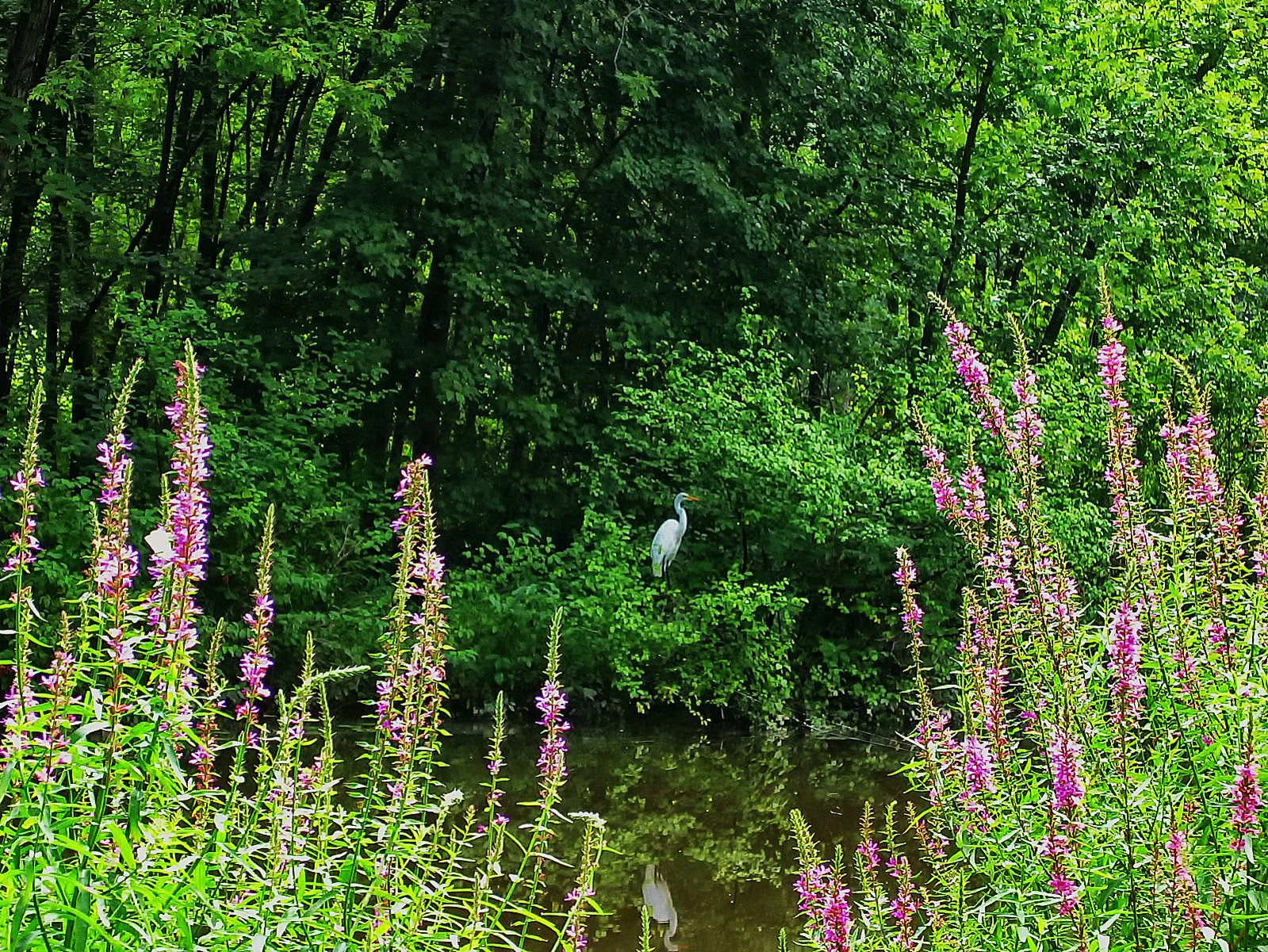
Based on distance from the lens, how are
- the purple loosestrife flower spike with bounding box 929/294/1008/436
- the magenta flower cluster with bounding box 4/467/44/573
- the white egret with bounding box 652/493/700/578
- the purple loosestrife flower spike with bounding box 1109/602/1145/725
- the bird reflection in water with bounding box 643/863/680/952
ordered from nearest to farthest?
1. the magenta flower cluster with bounding box 4/467/44/573
2. the purple loosestrife flower spike with bounding box 1109/602/1145/725
3. the purple loosestrife flower spike with bounding box 929/294/1008/436
4. the bird reflection in water with bounding box 643/863/680/952
5. the white egret with bounding box 652/493/700/578

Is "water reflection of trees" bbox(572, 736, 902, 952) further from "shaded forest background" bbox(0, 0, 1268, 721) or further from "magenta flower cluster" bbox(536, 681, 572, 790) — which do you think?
"magenta flower cluster" bbox(536, 681, 572, 790)

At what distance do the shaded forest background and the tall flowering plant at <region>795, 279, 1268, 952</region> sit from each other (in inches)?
307

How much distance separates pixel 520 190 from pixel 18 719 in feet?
Result: 37.3

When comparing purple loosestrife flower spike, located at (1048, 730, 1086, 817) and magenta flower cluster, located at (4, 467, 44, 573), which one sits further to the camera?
purple loosestrife flower spike, located at (1048, 730, 1086, 817)

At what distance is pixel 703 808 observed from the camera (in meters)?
8.91

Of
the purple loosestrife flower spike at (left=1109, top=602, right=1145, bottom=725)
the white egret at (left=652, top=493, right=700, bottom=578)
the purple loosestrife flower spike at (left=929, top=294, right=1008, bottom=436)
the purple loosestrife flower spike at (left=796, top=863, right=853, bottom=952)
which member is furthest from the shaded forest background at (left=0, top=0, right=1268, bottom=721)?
the purple loosestrife flower spike at (left=1109, top=602, right=1145, bottom=725)

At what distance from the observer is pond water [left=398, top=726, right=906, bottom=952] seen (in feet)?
21.9

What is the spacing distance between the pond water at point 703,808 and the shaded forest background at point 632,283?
674mm

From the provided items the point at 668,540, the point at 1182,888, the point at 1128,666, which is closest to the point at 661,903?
the point at 1128,666

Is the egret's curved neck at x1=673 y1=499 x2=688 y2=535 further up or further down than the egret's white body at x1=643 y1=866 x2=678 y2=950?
further up

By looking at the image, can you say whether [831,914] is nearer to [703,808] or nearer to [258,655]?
[258,655]

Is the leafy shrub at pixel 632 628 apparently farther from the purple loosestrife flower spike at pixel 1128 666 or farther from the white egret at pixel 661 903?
the purple loosestrife flower spike at pixel 1128 666

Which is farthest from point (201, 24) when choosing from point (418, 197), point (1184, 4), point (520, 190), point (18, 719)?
point (1184, 4)

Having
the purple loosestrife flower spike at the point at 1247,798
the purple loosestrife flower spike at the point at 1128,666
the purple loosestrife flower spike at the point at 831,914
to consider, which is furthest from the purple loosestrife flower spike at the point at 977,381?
the purple loosestrife flower spike at the point at 831,914
